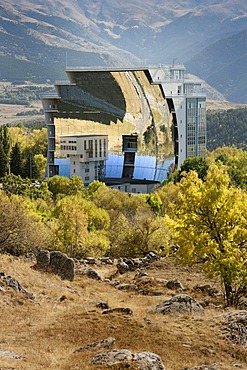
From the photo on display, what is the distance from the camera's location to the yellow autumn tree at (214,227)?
1077 inches

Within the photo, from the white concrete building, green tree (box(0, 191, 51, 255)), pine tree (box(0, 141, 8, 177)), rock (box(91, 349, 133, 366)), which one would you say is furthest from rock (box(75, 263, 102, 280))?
the white concrete building

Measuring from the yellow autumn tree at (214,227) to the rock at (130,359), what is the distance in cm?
1000

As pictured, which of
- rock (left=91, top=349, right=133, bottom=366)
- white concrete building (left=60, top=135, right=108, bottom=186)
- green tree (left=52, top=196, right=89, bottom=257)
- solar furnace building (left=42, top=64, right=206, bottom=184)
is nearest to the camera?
rock (left=91, top=349, right=133, bottom=366)

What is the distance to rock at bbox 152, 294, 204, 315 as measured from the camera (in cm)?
2300

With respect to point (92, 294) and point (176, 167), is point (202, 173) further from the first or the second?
point (92, 294)

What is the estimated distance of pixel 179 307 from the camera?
23.1m

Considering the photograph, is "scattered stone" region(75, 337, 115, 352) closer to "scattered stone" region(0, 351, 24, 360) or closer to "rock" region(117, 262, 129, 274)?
"scattered stone" region(0, 351, 24, 360)

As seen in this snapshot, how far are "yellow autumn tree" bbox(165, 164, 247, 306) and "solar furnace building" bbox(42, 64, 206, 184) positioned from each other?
68.9m

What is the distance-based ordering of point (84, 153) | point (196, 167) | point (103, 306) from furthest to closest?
point (84, 153) → point (196, 167) → point (103, 306)

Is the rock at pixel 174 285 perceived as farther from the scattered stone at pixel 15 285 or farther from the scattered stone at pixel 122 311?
the scattered stone at pixel 122 311

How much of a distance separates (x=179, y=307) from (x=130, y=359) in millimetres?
6127

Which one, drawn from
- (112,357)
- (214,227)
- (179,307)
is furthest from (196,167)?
(112,357)

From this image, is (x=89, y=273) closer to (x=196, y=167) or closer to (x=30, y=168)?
(x=196, y=167)

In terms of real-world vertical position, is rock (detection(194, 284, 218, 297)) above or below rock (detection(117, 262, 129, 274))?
above
